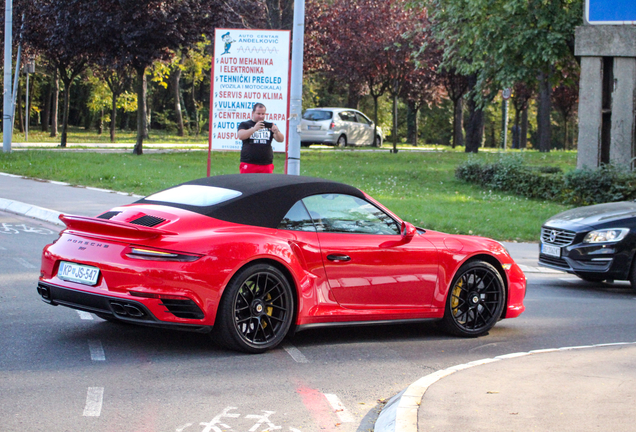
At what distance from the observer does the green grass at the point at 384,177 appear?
1572 centimetres

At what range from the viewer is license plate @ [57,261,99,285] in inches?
243

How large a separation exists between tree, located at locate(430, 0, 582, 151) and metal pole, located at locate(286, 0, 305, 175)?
964cm

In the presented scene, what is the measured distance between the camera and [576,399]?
17.4 feet

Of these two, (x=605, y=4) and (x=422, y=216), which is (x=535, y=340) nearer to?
(x=605, y=4)

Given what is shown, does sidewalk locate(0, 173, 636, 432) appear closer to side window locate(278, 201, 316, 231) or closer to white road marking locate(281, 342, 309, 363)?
white road marking locate(281, 342, 309, 363)

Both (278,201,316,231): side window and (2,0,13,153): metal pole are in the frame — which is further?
(2,0,13,153): metal pole

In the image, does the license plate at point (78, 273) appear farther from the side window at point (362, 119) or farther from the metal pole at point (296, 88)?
the side window at point (362, 119)

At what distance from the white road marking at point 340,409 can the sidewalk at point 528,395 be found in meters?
0.22

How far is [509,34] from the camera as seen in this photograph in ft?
71.8

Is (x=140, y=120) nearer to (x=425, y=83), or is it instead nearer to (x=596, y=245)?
(x=425, y=83)

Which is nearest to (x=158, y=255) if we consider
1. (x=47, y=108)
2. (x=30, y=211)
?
(x=30, y=211)

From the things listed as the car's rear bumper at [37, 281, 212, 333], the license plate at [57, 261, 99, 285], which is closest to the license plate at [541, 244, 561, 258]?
the car's rear bumper at [37, 281, 212, 333]

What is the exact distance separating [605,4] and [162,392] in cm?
957

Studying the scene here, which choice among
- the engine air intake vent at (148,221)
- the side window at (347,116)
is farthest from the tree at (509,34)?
the engine air intake vent at (148,221)
